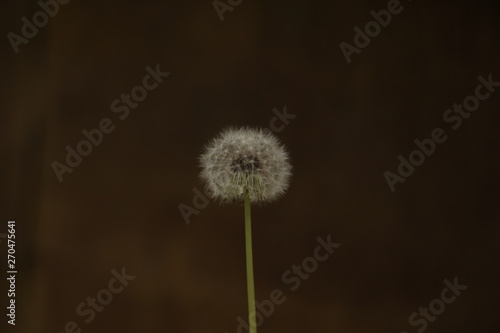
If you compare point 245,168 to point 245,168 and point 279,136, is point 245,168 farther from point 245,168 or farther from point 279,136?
point 279,136

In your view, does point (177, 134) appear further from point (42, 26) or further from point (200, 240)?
point (42, 26)

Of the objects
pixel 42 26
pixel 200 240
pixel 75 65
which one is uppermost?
pixel 42 26

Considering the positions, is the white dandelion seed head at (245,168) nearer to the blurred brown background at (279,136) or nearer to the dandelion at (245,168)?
the dandelion at (245,168)

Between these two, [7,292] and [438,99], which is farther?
[438,99]

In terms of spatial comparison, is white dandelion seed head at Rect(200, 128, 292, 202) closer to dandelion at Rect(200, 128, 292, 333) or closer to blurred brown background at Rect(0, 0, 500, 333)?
dandelion at Rect(200, 128, 292, 333)

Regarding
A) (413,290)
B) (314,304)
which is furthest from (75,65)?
(413,290)

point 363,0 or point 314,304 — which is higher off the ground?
A: point 363,0

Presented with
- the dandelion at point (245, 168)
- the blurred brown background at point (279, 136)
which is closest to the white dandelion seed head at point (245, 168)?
the dandelion at point (245, 168)
